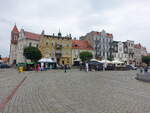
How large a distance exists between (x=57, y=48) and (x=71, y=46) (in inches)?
235

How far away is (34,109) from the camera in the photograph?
209 inches

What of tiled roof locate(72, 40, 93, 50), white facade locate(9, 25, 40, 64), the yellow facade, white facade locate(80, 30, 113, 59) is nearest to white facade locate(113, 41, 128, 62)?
white facade locate(80, 30, 113, 59)

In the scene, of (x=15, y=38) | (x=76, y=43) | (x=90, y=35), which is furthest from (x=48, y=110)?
(x=15, y=38)

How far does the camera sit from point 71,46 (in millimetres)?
59469

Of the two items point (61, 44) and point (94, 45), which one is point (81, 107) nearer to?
point (61, 44)

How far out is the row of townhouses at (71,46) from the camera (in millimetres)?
55891

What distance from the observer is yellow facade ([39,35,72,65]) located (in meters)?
55.0

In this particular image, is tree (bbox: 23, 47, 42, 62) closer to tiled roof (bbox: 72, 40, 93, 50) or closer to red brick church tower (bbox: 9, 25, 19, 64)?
tiled roof (bbox: 72, 40, 93, 50)

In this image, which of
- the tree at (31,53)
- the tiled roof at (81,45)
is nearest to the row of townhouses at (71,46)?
the tiled roof at (81,45)

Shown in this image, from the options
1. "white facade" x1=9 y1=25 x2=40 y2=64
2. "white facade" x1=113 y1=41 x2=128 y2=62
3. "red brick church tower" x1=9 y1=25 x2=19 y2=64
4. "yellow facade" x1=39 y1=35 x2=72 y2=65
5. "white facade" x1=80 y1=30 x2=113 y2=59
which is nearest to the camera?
"yellow facade" x1=39 y1=35 x2=72 y2=65

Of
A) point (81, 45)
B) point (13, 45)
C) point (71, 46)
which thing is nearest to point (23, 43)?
point (13, 45)

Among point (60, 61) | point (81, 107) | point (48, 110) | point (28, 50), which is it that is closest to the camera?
point (48, 110)

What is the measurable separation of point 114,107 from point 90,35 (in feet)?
204

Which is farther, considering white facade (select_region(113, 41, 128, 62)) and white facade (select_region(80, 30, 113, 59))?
white facade (select_region(113, 41, 128, 62))
